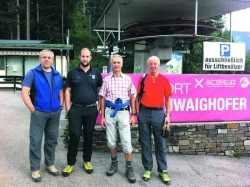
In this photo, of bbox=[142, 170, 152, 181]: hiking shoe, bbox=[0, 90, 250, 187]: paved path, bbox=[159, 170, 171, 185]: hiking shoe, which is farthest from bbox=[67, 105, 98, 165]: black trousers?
bbox=[159, 170, 171, 185]: hiking shoe

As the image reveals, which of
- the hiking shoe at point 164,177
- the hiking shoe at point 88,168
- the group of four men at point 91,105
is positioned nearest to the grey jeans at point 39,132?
the group of four men at point 91,105

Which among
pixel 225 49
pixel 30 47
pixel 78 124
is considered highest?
pixel 30 47

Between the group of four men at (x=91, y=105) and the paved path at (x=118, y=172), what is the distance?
0.16 m

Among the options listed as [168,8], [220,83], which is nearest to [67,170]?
[220,83]

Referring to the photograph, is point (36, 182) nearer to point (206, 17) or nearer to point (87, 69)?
point (87, 69)

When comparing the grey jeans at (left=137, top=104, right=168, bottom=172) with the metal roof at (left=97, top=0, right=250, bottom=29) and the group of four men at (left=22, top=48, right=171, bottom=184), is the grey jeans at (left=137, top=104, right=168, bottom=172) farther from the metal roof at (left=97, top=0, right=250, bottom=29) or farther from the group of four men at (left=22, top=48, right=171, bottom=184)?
the metal roof at (left=97, top=0, right=250, bottom=29)

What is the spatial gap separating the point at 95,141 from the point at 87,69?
6.89ft

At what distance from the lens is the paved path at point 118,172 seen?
14.8 ft

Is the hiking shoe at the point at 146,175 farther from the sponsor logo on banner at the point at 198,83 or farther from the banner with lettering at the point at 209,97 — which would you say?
the sponsor logo on banner at the point at 198,83

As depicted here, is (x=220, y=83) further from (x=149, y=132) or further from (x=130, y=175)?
(x=130, y=175)

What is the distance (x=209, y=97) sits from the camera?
21.2 ft

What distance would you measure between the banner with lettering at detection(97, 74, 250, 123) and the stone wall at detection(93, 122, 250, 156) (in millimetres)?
197

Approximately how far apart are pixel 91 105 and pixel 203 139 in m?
3.00

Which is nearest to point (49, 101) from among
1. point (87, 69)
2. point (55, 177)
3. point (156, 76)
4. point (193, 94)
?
point (87, 69)
